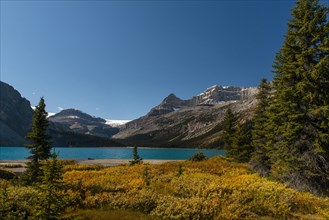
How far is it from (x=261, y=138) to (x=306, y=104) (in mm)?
12685

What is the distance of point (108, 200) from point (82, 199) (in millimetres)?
1779

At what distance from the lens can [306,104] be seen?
69.4ft

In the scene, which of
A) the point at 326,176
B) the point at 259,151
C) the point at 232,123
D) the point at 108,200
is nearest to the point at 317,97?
the point at 326,176

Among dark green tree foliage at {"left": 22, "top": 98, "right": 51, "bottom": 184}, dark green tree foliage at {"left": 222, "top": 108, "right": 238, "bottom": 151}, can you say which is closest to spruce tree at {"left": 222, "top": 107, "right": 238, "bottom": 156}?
dark green tree foliage at {"left": 222, "top": 108, "right": 238, "bottom": 151}

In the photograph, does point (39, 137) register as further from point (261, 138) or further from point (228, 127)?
point (228, 127)

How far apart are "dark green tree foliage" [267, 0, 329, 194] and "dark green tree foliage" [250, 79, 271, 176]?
13.4ft

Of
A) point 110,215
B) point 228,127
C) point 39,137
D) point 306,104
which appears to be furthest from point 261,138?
point 39,137

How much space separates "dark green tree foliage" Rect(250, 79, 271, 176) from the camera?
2927cm

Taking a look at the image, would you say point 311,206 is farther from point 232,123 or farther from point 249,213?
point 232,123

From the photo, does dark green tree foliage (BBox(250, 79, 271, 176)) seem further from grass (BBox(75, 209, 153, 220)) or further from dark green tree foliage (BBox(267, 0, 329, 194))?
grass (BBox(75, 209, 153, 220))

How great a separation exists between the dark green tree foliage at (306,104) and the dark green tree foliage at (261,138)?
4076mm

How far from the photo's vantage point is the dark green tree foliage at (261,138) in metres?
29.3

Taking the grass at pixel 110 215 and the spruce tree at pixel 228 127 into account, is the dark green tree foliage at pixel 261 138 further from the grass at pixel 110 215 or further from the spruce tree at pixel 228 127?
the spruce tree at pixel 228 127

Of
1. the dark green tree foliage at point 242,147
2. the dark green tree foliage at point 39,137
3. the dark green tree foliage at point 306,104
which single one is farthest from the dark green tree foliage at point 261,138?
the dark green tree foliage at point 39,137
